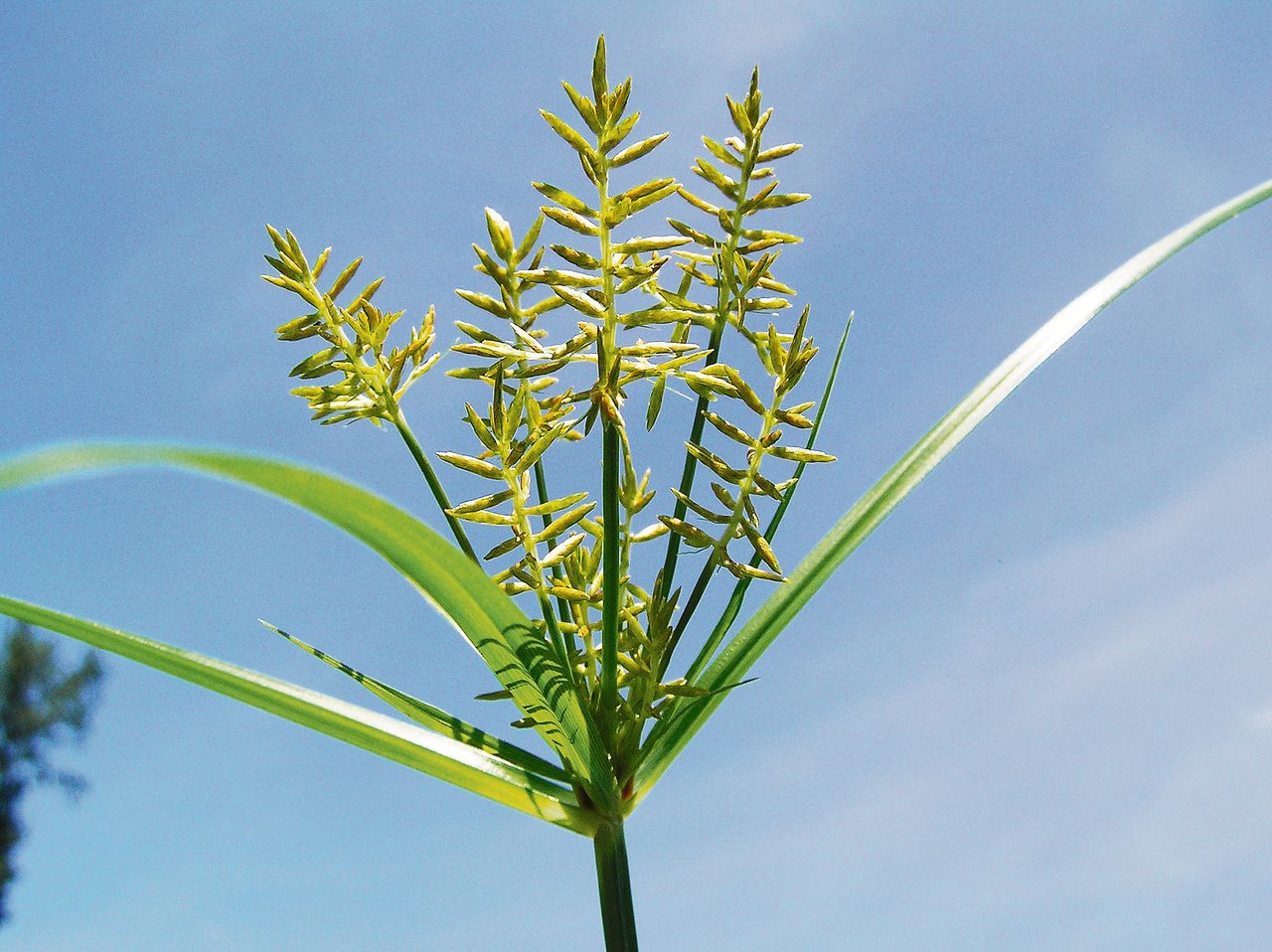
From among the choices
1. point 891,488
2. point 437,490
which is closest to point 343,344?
point 437,490

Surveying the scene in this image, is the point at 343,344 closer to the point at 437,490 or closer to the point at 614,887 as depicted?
the point at 437,490

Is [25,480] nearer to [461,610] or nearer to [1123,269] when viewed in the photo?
[461,610]

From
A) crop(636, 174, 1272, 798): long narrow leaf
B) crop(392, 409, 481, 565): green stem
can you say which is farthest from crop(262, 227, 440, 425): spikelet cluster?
crop(636, 174, 1272, 798): long narrow leaf

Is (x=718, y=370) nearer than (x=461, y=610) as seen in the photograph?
No

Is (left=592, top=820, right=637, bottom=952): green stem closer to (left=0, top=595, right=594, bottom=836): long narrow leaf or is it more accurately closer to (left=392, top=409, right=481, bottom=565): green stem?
(left=0, top=595, right=594, bottom=836): long narrow leaf

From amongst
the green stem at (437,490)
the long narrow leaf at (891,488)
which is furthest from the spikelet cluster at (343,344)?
the long narrow leaf at (891,488)

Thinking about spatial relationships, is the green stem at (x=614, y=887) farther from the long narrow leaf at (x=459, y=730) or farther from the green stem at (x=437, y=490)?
the green stem at (x=437, y=490)

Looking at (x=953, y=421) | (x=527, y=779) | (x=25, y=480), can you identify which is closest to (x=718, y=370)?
(x=953, y=421)
